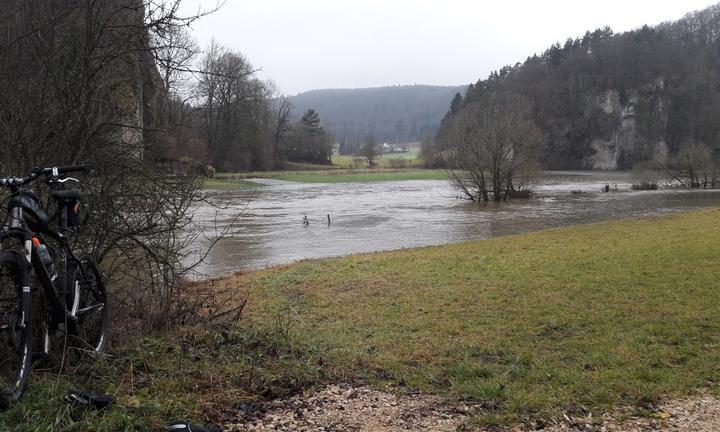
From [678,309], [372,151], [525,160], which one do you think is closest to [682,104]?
[372,151]

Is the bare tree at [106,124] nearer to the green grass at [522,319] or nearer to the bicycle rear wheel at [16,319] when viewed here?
the bicycle rear wheel at [16,319]

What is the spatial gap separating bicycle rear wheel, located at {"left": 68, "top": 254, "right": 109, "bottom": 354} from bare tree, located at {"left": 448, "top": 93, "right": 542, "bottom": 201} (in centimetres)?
3694

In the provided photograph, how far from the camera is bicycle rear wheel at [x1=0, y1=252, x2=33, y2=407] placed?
321 cm

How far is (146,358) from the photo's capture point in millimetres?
4305

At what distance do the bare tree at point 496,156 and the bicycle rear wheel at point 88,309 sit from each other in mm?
36941

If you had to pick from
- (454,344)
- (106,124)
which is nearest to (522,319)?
(454,344)

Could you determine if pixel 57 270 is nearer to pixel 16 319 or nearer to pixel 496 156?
pixel 16 319

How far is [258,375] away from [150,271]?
2809 mm

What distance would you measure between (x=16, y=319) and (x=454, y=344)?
4.72 m

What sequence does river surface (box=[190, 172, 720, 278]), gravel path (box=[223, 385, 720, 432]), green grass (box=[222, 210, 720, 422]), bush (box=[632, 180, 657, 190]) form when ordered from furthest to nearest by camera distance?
1. bush (box=[632, 180, 657, 190])
2. river surface (box=[190, 172, 720, 278])
3. green grass (box=[222, 210, 720, 422])
4. gravel path (box=[223, 385, 720, 432])

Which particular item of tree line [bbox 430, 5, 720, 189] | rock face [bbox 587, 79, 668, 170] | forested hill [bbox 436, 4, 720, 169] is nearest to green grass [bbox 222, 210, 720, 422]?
tree line [bbox 430, 5, 720, 189]

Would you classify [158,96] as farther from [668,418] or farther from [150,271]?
[668,418]

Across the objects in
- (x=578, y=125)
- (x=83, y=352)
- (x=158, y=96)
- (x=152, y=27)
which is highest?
(x=578, y=125)

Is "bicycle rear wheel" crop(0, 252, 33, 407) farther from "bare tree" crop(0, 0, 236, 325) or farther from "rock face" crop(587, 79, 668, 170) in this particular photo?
"rock face" crop(587, 79, 668, 170)
